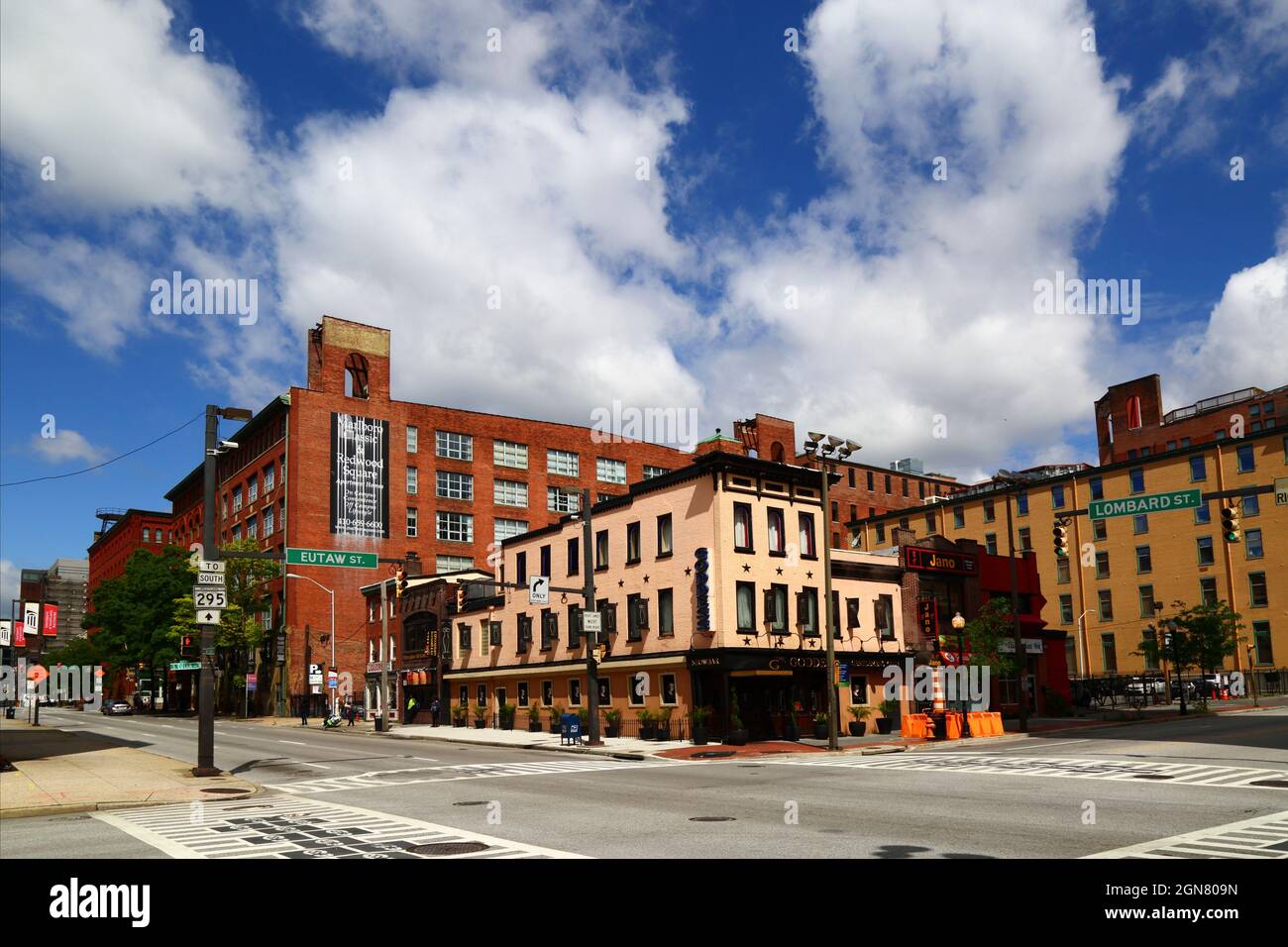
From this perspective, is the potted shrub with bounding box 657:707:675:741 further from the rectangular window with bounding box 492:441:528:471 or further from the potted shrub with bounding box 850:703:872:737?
the rectangular window with bounding box 492:441:528:471

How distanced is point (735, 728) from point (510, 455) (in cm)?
5424

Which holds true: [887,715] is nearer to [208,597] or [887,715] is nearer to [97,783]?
[208,597]

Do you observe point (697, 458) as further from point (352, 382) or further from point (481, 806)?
point (352, 382)

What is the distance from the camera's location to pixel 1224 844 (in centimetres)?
1240

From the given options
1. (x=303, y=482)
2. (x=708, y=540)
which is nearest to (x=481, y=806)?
(x=708, y=540)

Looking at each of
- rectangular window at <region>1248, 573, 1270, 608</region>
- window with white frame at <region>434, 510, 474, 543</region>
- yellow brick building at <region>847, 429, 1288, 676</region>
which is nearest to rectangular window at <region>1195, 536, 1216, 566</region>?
yellow brick building at <region>847, 429, 1288, 676</region>

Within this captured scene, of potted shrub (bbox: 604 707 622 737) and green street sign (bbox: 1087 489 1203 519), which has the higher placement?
green street sign (bbox: 1087 489 1203 519)

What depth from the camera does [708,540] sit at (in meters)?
42.0

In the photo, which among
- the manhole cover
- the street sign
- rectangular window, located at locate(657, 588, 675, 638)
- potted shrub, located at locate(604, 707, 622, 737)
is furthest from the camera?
potted shrub, located at locate(604, 707, 622, 737)

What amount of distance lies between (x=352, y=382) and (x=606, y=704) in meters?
47.2

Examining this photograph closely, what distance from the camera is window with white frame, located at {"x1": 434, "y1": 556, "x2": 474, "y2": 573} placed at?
276 feet

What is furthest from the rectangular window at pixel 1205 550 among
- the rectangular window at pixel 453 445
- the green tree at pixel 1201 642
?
the rectangular window at pixel 453 445

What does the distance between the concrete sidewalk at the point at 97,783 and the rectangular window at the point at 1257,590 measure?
7187cm

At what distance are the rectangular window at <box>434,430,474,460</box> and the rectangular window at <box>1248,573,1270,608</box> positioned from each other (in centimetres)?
6084
